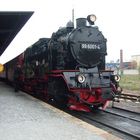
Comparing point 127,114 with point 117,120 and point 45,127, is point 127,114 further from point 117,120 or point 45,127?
point 45,127

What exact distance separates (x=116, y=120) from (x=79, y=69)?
2767 millimetres

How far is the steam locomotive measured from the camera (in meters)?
13.8

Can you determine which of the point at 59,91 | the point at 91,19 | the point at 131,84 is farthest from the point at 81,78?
the point at 131,84

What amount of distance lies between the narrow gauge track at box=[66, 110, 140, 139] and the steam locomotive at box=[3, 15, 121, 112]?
410 millimetres

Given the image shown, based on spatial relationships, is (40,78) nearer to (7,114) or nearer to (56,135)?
(7,114)

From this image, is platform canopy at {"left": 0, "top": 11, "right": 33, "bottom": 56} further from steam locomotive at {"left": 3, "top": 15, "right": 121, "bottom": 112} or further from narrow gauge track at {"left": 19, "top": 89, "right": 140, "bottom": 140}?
narrow gauge track at {"left": 19, "top": 89, "right": 140, "bottom": 140}

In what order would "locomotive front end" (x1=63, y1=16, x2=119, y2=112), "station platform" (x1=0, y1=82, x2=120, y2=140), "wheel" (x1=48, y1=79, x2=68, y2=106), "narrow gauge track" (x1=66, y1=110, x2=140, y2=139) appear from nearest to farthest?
"station platform" (x1=0, y1=82, x2=120, y2=140)
"narrow gauge track" (x1=66, y1=110, x2=140, y2=139)
"locomotive front end" (x1=63, y1=16, x2=119, y2=112)
"wheel" (x1=48, y1=79, x2=68, y2=106)

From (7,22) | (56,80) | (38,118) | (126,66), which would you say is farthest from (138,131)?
(126,66)

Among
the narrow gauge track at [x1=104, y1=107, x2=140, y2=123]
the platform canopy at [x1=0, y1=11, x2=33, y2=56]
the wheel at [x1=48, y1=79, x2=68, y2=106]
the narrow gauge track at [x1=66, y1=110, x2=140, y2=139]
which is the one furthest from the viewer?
the platform canopy at [x1=0, y1=11, x2=33, y2=56]

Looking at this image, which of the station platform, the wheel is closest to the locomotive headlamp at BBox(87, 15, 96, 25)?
the wheel

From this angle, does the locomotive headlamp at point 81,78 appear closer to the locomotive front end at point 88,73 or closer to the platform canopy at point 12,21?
the locomotive front end at point 88,73

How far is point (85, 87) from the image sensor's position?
13836mm

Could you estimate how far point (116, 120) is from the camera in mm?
13094

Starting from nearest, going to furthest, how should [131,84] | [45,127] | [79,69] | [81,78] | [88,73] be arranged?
[45,127] → [81,78] → [88,73] → [79,69] → [131,84]
